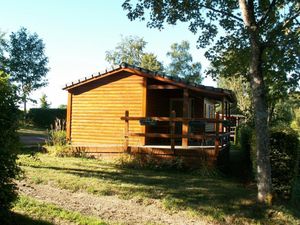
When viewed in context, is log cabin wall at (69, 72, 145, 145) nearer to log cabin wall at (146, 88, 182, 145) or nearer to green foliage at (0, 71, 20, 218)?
log cabin wall at (146, 88, 182, 145)

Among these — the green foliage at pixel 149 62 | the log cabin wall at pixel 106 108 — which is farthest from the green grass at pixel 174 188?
the green foliage at pixel 149 62

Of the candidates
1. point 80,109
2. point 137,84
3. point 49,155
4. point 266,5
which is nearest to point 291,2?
point 266,5

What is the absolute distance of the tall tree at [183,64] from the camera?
66312 millimetres

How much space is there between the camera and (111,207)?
754 cm

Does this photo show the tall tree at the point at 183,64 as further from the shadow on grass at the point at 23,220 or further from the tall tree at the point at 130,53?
the shadow on grass at the point at 23,220

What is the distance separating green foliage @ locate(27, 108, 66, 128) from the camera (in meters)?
36.6

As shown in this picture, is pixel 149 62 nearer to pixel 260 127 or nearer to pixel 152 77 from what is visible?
pixel 152 77

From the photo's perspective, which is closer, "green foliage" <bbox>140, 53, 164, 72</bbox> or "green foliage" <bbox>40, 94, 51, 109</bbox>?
"green foliage" <bbox>40, 94, 51, 109</bbox>

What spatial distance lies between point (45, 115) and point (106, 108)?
71.2ft

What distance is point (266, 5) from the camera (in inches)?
373

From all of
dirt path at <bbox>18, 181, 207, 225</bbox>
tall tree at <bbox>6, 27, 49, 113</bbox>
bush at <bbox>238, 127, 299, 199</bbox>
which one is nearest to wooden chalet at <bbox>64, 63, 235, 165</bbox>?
bush at <bbox>238, 127, 299, 199</bbox>

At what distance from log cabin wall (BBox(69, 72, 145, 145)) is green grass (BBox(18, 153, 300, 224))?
462 centimetres

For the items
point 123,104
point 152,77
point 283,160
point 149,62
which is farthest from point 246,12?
point 149,62

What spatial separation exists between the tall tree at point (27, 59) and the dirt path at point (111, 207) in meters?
40.0
